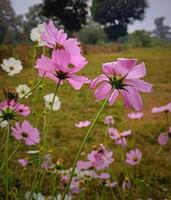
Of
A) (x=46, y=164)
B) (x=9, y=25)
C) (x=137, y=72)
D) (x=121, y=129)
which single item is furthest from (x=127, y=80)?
(x=9, y=25)

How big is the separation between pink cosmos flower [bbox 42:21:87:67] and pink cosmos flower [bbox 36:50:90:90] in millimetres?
12

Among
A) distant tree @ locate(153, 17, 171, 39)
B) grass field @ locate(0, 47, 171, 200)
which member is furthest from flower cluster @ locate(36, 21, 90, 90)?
distant tree @ locate(153, 17, 171, 39)

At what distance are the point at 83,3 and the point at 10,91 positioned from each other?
51.8 ft

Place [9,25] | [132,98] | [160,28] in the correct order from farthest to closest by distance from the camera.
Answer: [160,28], [9,25], [132,98]

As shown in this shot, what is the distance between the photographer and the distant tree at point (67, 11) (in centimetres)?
1535

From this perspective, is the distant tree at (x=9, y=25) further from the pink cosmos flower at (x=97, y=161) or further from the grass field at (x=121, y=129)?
Result: the pink cosmos flower at (x=97, y=161)

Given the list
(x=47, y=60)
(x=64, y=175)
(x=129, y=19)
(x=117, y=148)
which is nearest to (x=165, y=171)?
(x=117, y=148)

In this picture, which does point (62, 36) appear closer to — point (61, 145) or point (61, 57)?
point (61, 57)

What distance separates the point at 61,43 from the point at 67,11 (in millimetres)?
15478

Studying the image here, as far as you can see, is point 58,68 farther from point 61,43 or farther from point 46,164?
point 46,164

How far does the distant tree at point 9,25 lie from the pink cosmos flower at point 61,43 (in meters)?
17.2

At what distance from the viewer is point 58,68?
403mm

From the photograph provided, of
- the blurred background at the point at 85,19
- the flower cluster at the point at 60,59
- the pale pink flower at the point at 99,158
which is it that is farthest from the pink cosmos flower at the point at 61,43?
the blurred background at the point at 85,19

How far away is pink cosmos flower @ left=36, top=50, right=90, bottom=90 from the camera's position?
389 mm
